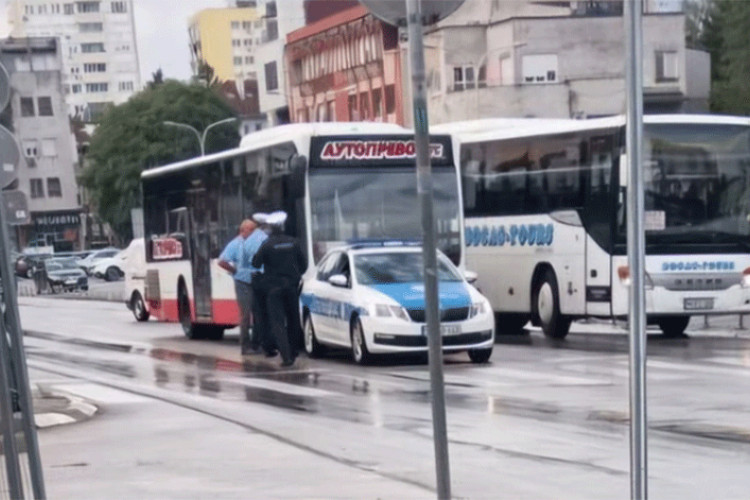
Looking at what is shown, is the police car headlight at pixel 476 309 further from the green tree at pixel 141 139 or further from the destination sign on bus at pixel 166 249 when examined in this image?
the green tree at pixel 141 139

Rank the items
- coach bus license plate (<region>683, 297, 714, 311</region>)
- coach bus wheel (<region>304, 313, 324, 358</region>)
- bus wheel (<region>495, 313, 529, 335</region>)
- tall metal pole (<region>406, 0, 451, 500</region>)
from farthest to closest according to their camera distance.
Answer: bus wheel (<region>495, 313, 529, 335</region>), coach bus license plate (<region>683, 297, 714, 311</region>), coach bus wheel (<region>304, 313, 324, 358</region>), tall metal pole (<region>406, 0, 451, 500</region>)

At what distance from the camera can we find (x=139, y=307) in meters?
39.2

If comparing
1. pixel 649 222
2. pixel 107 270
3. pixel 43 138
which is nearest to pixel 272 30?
pixel 43 138

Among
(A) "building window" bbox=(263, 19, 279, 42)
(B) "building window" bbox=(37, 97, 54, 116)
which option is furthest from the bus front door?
(B) "building window" bbox=(37, 97, 54, 116)

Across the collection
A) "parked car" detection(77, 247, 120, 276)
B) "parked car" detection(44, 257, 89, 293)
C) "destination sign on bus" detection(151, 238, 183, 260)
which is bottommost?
"parked car" detection(77, 247, 120, 276)

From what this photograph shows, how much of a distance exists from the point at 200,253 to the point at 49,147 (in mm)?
100288

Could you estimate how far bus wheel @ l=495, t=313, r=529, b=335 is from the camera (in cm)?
3014

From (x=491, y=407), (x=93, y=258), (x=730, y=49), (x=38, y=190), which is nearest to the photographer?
(x=491, y=407)

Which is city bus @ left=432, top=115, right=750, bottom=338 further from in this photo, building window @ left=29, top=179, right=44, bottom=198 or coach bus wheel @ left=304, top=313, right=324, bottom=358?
building window @ left=29, top=179, right=44, bottom=198

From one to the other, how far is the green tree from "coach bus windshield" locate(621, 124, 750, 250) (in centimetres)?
7416

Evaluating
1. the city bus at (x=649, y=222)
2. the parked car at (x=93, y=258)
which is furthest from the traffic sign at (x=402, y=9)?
the parked car at (x=93, y=258)

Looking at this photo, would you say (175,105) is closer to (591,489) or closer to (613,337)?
(613,337)

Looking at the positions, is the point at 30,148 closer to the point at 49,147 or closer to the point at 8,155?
the point at 49,147

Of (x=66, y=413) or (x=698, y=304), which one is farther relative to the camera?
(x=698, y=304)
